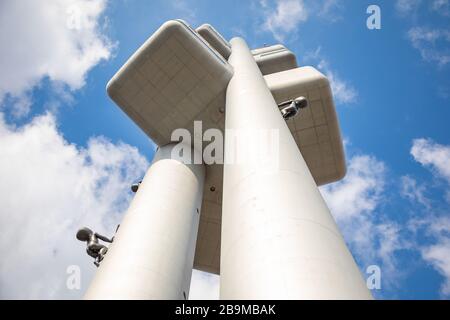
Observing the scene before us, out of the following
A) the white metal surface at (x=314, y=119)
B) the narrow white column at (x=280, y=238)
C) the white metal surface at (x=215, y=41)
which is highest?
the white metal surface at (x=215, y=41)

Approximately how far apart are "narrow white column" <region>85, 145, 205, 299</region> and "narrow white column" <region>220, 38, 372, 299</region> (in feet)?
10.2

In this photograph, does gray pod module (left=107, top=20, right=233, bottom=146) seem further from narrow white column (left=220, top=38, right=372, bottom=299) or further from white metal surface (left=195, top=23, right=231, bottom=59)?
narrow white column (left=220, top=38, right=372, bottom=299)

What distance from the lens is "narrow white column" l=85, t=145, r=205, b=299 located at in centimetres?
801

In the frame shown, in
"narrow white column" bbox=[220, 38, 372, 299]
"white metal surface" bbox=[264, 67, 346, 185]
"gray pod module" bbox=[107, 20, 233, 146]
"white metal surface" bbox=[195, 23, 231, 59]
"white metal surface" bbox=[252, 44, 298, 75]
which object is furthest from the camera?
"white metal surface" bbox=[252, 44, 298, 75]

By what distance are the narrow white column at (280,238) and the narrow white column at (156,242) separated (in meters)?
3.11

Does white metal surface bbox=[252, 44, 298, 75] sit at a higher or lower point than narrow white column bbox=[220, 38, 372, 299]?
higher

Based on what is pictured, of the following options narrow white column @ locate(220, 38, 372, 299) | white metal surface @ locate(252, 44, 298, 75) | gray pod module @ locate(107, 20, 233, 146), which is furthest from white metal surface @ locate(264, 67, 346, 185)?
narrow white column @ locate(220, 38, 372, 299)

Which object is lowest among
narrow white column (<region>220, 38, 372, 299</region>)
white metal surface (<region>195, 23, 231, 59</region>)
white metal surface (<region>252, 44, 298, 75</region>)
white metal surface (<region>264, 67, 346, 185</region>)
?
narrow white column (<region>220, 38, 372, 299</region>)

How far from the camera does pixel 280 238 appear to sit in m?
4.62

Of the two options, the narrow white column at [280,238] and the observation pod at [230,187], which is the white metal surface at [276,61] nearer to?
the observation pod at [230,187]

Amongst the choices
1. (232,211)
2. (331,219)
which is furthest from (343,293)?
(232,211)

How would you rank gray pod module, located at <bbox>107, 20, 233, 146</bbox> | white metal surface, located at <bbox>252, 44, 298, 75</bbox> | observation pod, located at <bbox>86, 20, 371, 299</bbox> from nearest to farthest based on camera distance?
observation pod, located at <bbox>86, 20, 371, 299</bbox>, gray pod module, located at <bbox>107, 20, 233, 146</bbox>, white metal surface, located at <bbox>252, 44, 298, 75</bbox>

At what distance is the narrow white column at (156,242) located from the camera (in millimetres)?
8008

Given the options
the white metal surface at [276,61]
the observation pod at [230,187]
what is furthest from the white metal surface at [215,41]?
the white metal surface at [276,61]
